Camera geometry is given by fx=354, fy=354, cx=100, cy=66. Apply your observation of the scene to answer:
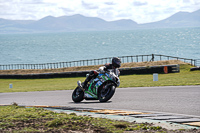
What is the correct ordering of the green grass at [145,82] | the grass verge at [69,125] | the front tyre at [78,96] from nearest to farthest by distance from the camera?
the grass verge at [69,125]
the front tyre at [78,96]
the green grass at [145,82]

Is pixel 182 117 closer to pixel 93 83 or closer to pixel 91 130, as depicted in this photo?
pixel 91 130

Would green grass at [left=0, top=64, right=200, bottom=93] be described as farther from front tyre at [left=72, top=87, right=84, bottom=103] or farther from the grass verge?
the grass verge

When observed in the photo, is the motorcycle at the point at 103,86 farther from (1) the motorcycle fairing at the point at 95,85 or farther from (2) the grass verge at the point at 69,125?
(2) the grass verge at the point at 69,125

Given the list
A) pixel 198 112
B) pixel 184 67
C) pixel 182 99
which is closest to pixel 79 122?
pixel 198 112

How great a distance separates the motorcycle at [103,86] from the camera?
39.2ft

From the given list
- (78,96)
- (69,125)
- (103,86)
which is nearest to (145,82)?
(78,96)

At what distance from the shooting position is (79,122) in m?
7.75

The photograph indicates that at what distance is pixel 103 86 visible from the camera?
40.1 ft

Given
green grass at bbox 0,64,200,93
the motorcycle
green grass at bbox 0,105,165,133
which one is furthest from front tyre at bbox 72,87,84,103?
green grass at bbox 0,64,200,93

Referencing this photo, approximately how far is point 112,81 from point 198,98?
114 inches

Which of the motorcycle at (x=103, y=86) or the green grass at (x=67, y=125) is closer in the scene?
the green grass at (x=67, y=125)

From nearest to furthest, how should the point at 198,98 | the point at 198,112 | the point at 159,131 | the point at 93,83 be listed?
the point at 159,131 < the point at 198,112 < the point at 198,98 < the point at 93,83

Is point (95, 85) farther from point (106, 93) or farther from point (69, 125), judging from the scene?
point (69, 125)

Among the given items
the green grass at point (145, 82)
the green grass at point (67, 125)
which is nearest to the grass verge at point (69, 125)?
the green grass at point (67, 125)
